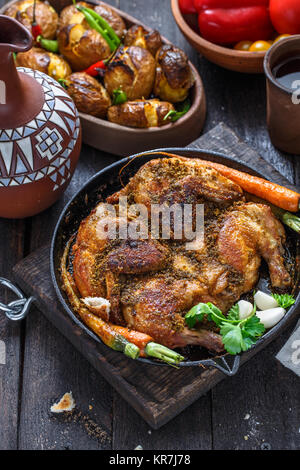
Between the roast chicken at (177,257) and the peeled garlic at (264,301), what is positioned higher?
the roast chicken at (177,257)

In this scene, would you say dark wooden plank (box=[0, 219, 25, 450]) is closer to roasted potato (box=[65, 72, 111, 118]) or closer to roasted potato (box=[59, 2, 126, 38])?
roasted potato (box=[65, 72, 111, 118])

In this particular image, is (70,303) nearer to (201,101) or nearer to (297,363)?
(297,363)

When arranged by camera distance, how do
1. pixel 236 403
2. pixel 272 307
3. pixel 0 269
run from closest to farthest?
pixel 272 307 < pixel 236 403 < pixel 0 269

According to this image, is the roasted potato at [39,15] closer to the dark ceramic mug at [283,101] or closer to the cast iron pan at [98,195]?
the cast iron pan at [98,195]

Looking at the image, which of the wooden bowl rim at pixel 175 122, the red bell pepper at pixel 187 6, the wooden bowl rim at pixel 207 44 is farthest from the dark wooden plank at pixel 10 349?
the red bell pepper at pixel 187 6

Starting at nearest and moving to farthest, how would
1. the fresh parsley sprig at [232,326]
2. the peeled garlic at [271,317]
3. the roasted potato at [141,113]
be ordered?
the fresh parsley sprig at [232,326]
the peeled garlic at [271,317]
the roasted potato at [141,113]
